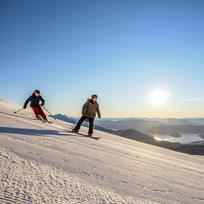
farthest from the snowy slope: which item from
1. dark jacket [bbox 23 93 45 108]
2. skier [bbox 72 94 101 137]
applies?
dark jacket [bbox 23 93 45 108]

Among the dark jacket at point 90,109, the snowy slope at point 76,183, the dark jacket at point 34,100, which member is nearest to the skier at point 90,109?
the dark jacket at point 90,109

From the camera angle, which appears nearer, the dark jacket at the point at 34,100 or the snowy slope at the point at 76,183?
the snowy slope at the point at 76,183

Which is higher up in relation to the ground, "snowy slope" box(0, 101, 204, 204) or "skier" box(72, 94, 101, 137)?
"skier" box(72, 94, 101, 137)

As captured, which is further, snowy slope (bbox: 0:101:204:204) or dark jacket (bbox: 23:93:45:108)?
dark jacket (bbox: 23:93:45:108)

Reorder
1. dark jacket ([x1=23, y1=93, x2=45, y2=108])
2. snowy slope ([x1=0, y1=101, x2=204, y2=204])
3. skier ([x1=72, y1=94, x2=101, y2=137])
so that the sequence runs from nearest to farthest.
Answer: snowy slope ([x1=0, y1=101, x2=204, y2=204]), skier ([x1=72, y1=94, x2=101, y2=137]), dark jacket ([x1=23, y1=93, x2=45, y2=108])

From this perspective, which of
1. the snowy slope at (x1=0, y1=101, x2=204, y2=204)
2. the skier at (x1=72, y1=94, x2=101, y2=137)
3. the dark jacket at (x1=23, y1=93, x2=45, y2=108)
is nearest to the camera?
the snowy slope at (x1=0, y1=101, x2=204, y2=204)

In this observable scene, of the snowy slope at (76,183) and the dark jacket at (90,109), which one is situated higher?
the dark jacket at (90,109)

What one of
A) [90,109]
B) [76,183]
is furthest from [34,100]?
[76,183]

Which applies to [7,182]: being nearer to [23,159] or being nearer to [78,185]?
[78,185]

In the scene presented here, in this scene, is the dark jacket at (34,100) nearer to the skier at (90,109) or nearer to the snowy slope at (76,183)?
the skier at (90,109)

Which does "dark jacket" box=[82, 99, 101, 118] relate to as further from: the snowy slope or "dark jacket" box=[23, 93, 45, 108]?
the snowy slope

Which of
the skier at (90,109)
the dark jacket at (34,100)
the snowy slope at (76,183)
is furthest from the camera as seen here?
the dark jacket at (34,100)

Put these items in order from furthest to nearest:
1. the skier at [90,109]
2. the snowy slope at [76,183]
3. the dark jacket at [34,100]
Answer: the dark jacket at [34,100]
the skier at [90,109]
the snowy slope at [76,183]

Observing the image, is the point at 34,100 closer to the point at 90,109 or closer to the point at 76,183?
the point at 90,109
